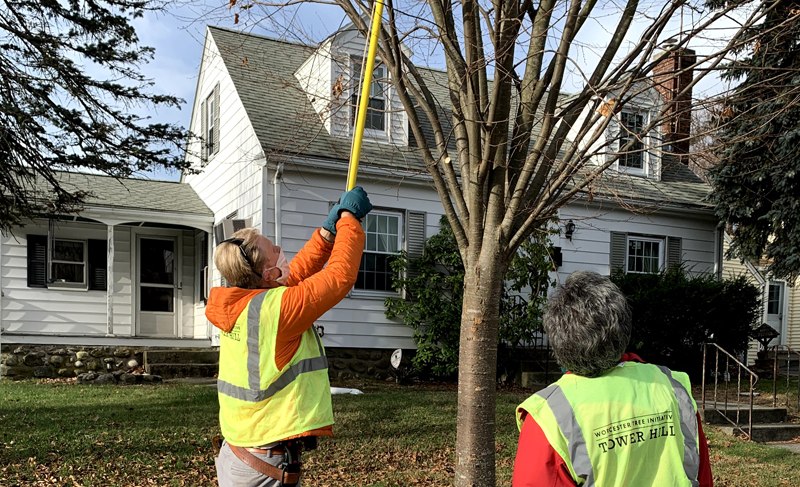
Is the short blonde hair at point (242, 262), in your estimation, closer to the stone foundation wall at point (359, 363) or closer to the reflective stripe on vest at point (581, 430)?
the reflective stripe on vest at point (581, 430)

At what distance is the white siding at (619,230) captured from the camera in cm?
1398

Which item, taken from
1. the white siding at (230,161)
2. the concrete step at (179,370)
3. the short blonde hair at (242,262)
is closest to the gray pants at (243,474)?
the short blonde hair at (242,262)

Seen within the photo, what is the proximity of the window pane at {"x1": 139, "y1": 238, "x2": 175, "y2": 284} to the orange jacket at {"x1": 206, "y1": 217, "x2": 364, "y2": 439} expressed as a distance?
41.4ft

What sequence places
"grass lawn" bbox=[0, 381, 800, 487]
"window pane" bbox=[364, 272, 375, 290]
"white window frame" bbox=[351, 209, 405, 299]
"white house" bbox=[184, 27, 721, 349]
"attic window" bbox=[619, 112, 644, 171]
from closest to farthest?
"attic window" bbox=[619, 112, 644, 171], "grass lawn" bbox=[0, 381, 800, 487], "white house" bbox=[184, 27, 721, 349], "white window frame" bbox=[351, 209, 405, 299], "window pane" bbox=[364, 272, 375, 290]

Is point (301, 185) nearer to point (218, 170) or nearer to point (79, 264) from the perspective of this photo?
point (218, 170)

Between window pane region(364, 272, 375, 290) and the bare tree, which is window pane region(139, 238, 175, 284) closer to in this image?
window pane region(364, 272, 375, 290)

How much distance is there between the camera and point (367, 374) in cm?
1215

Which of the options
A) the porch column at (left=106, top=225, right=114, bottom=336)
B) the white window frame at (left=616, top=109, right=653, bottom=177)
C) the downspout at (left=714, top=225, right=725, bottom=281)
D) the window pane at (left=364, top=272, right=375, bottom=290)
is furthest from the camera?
the downspout at (left=714, top=225, right=725, bottom=281)

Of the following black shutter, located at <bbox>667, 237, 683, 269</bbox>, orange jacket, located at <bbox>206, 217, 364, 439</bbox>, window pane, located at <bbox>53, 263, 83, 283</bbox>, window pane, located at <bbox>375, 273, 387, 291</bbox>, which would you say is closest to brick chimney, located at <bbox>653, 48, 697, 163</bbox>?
orange jacket, located at <bbox>206, 217, 364, 439</bbox>

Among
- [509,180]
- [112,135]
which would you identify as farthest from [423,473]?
[112,135]

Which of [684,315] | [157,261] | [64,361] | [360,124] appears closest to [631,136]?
[360,124]

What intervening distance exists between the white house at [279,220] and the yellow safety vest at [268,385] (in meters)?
7.81

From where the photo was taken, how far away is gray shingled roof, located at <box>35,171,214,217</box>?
43.9ft

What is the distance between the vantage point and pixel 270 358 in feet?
8.93
